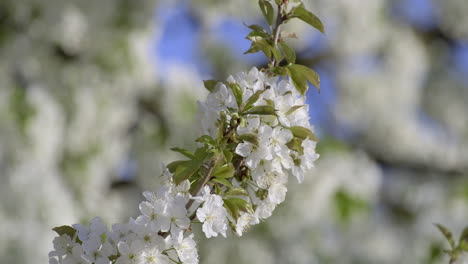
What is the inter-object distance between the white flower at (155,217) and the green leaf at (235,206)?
0.08 meters

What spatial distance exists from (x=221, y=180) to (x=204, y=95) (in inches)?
155

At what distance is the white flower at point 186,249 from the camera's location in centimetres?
76

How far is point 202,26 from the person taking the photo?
5.08 m

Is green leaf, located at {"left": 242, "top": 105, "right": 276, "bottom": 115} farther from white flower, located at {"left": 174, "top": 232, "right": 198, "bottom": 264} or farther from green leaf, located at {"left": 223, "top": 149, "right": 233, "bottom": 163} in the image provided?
white flower, located at {"left": 174, "top": 232, "right": 198, "bottom": 264}

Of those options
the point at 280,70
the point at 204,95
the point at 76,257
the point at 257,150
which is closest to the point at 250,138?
the point at 257,150

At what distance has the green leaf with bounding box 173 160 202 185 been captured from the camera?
771mm

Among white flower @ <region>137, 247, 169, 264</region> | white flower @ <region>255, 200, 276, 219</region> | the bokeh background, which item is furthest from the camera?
the bokeh background

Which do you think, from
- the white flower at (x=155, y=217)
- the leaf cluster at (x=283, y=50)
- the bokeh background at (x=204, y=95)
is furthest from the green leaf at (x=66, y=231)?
the bokeh background at (x=204, y=95)

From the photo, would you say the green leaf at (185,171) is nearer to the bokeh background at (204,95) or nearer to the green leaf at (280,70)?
the green leaf at (280,70)

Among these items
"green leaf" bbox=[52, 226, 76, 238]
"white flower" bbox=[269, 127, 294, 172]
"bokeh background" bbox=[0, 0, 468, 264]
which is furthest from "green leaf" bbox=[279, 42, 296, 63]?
"bokeh background" bbox=[0, 0, 468, 264]

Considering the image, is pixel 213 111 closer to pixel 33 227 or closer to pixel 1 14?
pixel 33 227

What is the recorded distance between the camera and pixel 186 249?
2.52 ft

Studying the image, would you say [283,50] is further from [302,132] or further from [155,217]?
[155,217]

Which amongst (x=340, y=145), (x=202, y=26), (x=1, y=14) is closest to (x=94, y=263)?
(x=1, y=14)
